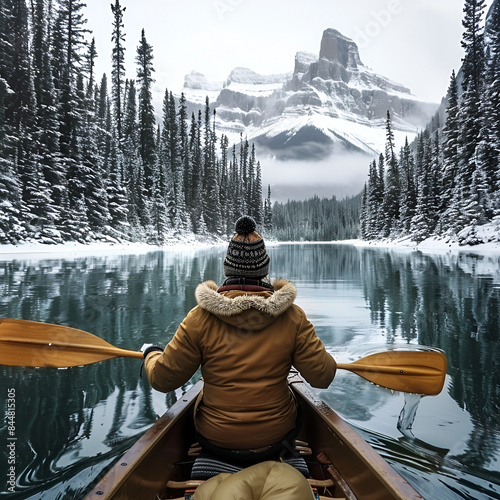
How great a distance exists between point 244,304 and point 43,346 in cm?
295

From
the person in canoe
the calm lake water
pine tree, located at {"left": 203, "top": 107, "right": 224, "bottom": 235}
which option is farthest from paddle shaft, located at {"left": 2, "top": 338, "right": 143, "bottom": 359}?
pine tree, located at {"left": 203, "top": 107, "right": 224, "bottom": 235}

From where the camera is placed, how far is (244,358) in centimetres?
195

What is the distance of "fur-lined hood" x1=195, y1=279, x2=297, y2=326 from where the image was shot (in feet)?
5.94

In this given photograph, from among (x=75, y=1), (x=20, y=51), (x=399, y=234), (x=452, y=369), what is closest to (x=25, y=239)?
(x=20, y=51)

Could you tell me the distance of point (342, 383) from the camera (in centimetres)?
489

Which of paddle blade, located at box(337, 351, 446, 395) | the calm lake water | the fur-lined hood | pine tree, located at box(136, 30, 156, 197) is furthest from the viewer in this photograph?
pine tree, located at box(136, 30, 156, 197)

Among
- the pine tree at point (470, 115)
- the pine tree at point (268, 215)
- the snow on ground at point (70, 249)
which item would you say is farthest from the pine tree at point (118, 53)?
the pine tree at point (268, 215)

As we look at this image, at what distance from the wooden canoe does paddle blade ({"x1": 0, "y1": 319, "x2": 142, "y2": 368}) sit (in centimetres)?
138

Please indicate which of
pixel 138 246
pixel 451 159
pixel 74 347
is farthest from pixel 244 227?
pixel 451 159

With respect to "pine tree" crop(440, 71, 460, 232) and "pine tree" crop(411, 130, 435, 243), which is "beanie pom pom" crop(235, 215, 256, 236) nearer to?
"pine tree" crop(440, 71, 460, 232)

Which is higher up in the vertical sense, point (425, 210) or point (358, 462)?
point (425, 210)

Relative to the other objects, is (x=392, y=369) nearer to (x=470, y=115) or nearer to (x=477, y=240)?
(x=477, y=240)

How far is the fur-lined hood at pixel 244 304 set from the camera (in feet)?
5.94

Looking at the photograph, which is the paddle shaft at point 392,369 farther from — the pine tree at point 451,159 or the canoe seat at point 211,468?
the pine tree at point 451,159
